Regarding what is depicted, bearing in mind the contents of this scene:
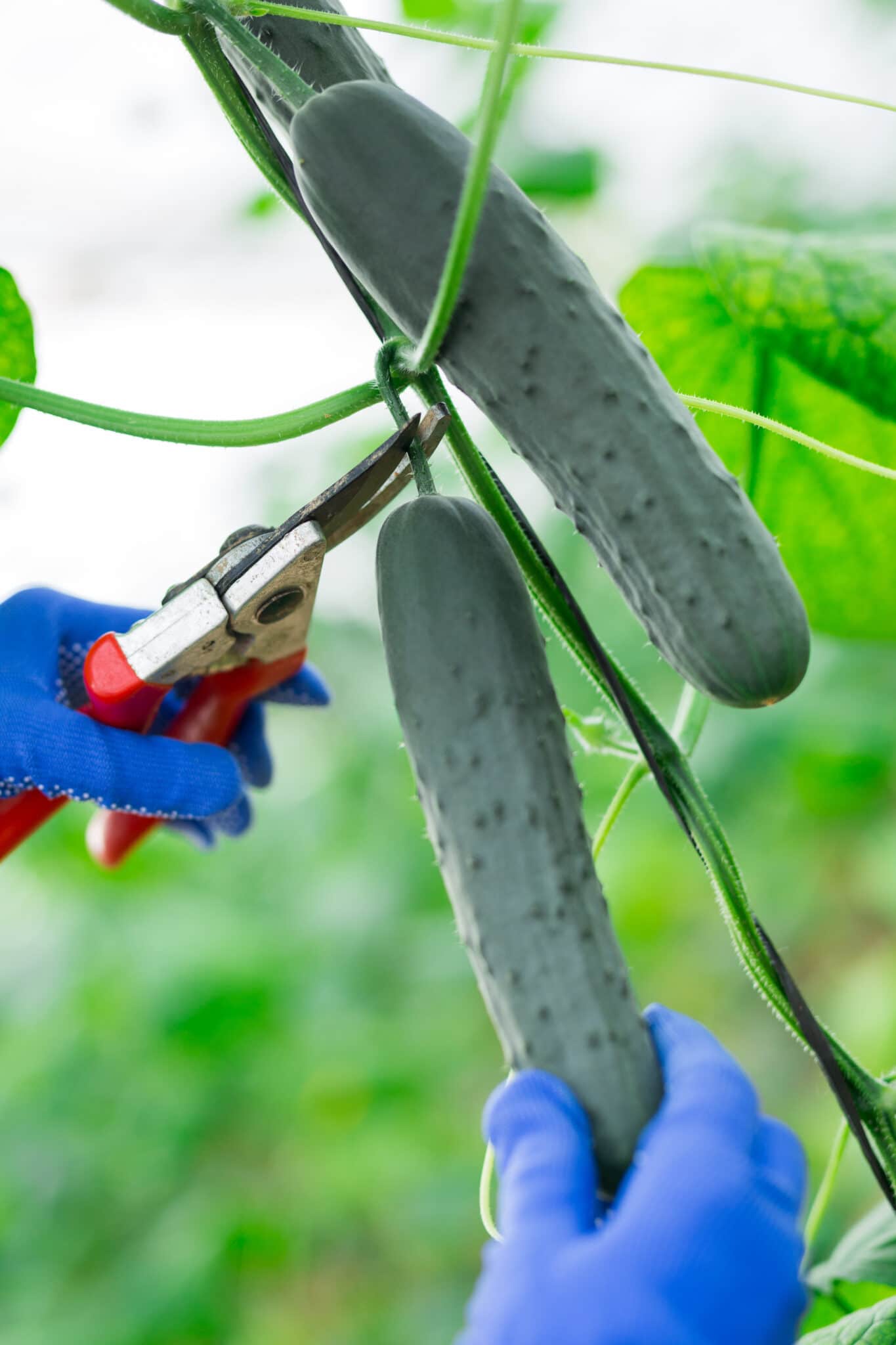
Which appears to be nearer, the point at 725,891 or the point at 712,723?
the point at 725,891

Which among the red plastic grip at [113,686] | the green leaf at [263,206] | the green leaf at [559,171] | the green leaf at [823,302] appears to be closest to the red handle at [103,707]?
the red plastic grip at [113,686]

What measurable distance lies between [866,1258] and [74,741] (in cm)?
73

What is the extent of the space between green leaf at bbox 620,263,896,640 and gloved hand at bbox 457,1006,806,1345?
0.65 metres

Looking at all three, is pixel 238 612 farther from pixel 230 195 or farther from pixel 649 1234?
pixel 230 195

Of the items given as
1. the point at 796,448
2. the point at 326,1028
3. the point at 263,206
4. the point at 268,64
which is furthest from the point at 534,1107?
the point at 263,206

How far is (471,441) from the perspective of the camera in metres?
0.70

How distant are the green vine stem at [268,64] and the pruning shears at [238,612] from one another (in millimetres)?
198

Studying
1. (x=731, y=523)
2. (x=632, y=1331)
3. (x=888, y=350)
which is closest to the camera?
(x=632, y=1331)

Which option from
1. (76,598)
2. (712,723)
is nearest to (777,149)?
(712,723)

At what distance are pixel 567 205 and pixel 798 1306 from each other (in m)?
2.34

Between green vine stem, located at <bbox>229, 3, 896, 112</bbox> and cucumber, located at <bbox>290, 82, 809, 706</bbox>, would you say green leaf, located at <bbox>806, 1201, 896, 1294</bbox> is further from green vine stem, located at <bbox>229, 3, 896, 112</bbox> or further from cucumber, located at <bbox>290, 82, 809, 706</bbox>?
green vine stem, located at <bbox>229, 3, 896, 112</bbox>

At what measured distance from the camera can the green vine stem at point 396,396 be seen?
0.68 m

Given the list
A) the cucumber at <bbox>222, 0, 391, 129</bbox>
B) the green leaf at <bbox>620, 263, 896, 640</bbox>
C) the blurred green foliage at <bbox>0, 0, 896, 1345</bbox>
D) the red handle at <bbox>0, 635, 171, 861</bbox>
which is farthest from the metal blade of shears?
the blurred green foliage at <bbox>0, 0, 896, 1345</bbox>

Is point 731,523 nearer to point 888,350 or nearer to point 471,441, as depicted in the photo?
point 471,441
